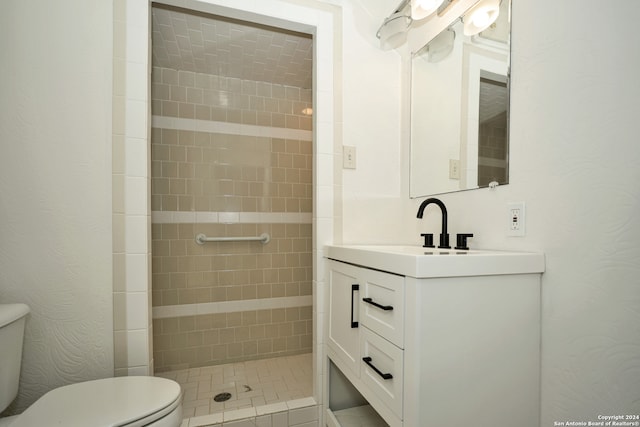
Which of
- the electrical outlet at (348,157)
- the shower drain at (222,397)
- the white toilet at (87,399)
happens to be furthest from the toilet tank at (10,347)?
the electrical outlet at (348,157)

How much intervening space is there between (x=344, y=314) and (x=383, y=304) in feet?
1.12

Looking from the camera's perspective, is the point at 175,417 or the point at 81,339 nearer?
the point at 175,417

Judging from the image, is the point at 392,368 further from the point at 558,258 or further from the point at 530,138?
the point at 530,138

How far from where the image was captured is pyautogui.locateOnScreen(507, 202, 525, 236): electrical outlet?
103 centimetres

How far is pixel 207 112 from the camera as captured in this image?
2328 mm

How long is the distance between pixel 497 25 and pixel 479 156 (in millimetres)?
480

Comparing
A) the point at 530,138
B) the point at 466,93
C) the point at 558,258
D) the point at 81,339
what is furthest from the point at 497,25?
the point at 81,339

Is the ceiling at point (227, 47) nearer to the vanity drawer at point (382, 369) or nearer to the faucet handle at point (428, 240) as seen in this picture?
the faucet handle at point (428, 240)

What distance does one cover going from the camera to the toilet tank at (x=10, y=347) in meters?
1.02

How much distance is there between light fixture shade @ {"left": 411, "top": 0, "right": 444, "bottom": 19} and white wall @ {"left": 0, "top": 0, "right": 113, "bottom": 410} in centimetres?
132

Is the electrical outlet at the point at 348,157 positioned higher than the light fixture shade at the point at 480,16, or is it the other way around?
the light fixture shade at the point at 480,16

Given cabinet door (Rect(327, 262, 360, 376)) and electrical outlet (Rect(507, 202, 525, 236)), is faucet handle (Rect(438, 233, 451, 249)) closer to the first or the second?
electrical outlet (Rect(507, 202, 525, 236))

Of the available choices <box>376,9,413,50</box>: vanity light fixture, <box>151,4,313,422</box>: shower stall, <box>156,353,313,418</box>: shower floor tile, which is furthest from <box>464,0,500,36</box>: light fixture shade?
<box>156,353,313,418</box>: shower floor tile

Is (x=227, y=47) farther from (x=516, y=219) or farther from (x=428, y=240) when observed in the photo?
(x=516, y=219)
